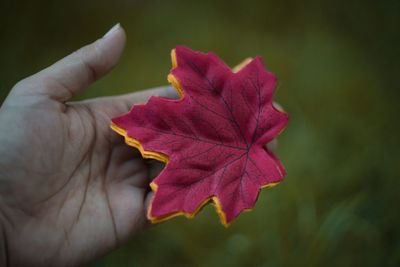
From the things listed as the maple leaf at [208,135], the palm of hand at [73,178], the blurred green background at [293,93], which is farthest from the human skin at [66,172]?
the blurred green background at [293,93]

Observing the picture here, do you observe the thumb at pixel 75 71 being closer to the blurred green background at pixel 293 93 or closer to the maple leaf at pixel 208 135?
the maple leaf at pixel 208 135

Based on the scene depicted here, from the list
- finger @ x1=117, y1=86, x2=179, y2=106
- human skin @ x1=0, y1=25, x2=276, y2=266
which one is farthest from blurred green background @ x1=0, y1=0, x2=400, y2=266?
finger @ x1=117, y1=86, x2=179, y2=106

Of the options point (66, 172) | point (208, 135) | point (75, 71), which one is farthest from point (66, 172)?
point (208, 135)

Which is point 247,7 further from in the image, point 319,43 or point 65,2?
point 65,2

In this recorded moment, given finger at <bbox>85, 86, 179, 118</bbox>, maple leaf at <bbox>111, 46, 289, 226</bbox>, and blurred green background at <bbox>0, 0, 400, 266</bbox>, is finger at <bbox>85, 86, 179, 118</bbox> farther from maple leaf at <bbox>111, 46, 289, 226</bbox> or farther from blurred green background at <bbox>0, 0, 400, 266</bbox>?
blurred green background at <bbox>0, 0, 400, 266</bbox>

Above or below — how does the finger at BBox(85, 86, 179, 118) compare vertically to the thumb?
below

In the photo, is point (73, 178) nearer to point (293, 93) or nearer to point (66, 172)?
point (66, 172)

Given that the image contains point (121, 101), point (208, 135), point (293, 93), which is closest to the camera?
point (208, 135)
